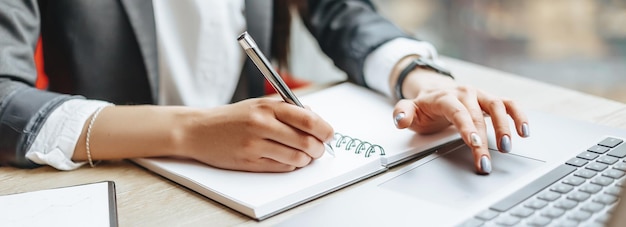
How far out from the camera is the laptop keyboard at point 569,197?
1.72 feet

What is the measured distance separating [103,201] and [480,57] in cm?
164

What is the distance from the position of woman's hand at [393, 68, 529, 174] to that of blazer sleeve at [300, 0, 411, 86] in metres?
0.20

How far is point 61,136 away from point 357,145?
328 millimetres

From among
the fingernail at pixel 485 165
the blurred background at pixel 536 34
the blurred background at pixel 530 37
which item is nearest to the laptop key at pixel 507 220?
the fingernail at pixel 485 165

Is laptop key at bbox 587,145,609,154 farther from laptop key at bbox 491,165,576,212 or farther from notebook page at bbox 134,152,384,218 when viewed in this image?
notebook page at bbox 134,152,384,218

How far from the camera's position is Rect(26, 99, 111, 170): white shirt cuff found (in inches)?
27.7

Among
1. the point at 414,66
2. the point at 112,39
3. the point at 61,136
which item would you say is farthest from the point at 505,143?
the point at 112,39

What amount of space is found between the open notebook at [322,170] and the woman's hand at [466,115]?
2cm

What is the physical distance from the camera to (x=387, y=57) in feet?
3.03

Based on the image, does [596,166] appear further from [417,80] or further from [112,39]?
[112,39]

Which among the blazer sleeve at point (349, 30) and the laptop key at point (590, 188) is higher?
the blazer sleeve at point (349, 30)

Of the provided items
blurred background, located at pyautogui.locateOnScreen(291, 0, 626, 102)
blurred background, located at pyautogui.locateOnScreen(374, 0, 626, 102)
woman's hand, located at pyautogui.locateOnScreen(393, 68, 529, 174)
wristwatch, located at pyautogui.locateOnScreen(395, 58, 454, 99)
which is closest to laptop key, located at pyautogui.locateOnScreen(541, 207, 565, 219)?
woman's hand, located at pyautogui.locateOnScreen(393, 68, 529, 174)

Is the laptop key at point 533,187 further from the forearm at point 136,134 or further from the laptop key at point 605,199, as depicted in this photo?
the forearm at point 136,134

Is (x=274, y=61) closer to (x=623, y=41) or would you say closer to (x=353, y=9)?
(x=353, y=9)
